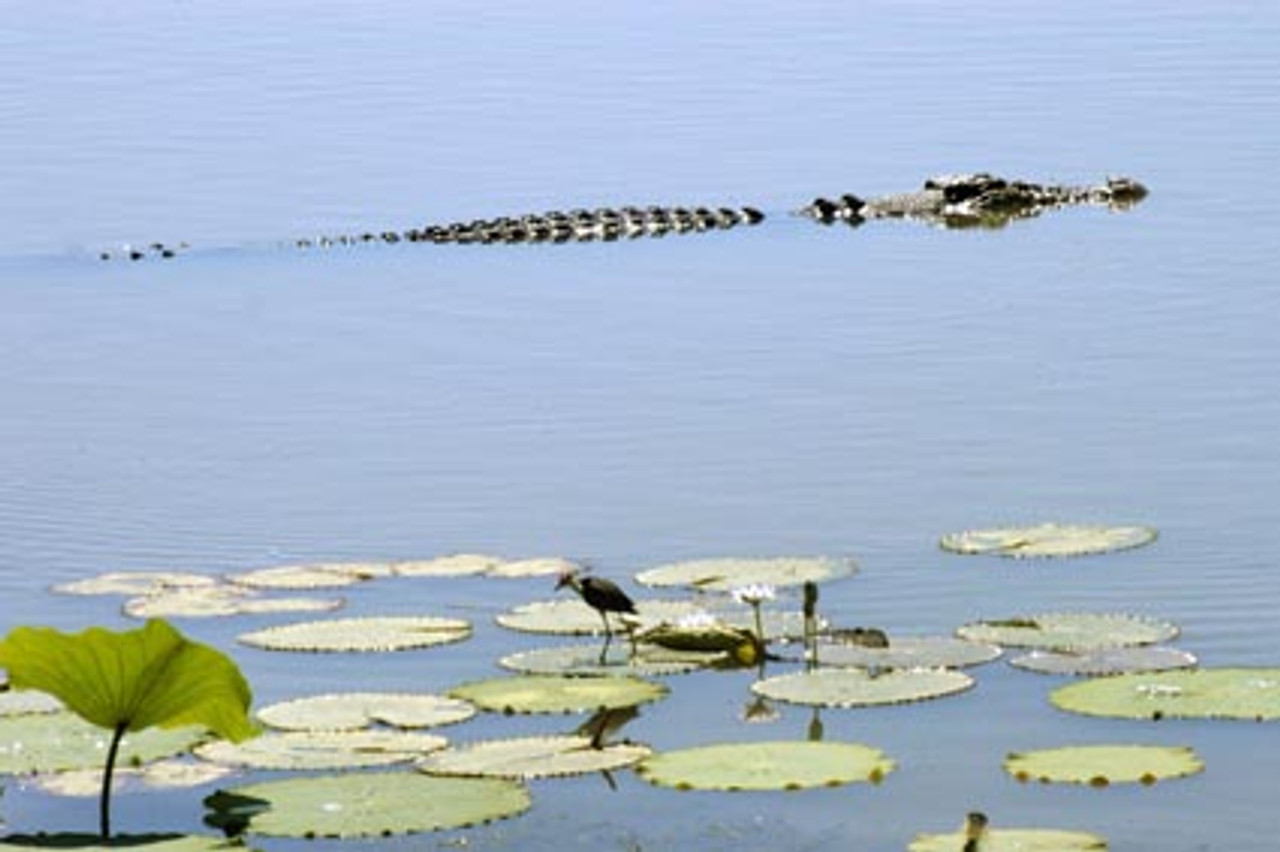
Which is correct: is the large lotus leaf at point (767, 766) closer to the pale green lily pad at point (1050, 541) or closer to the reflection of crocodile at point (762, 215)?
the pale green lily pad at point (1050, 541)

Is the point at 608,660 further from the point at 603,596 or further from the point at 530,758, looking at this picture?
the point at 530,758

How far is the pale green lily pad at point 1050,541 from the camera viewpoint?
8.48m

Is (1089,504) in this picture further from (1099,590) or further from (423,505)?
(423,505)

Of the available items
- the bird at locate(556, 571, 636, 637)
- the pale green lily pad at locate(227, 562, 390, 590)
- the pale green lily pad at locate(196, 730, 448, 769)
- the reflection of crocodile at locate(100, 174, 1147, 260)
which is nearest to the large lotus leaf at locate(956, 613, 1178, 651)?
the bird at locate(556, 571, 636, 637)

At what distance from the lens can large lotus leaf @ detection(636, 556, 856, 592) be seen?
8250 mm

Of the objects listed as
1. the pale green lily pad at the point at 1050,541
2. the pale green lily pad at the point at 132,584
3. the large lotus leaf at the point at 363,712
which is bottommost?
the large lotus leaf at the point at 363,712

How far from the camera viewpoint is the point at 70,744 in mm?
6945

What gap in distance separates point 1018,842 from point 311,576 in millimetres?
2971

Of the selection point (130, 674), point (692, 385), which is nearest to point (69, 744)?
point (130, 674)

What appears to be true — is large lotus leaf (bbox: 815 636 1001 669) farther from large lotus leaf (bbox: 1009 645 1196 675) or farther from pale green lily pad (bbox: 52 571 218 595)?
pale green lily pad (bbox: 52 571 218 595)

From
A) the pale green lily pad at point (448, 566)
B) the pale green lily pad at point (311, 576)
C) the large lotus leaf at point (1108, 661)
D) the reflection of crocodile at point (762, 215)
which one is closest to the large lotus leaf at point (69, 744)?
the pale green lily pad at point (311, 576)

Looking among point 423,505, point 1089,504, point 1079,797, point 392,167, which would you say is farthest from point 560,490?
Answer: point 392,167

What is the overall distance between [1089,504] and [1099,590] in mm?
999

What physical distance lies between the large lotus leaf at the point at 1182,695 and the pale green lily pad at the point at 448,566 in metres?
1.89
